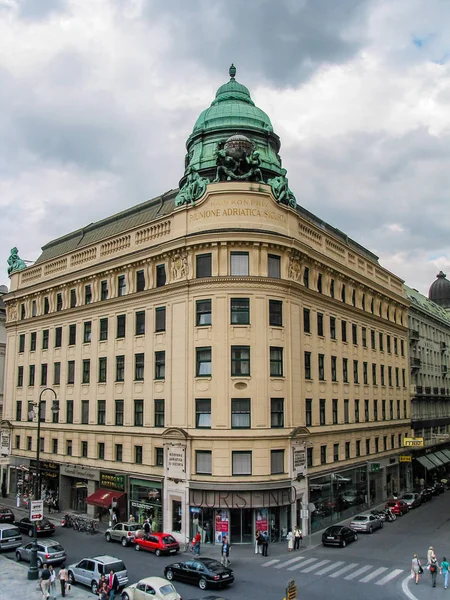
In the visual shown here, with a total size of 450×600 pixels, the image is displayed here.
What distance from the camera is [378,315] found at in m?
61.2

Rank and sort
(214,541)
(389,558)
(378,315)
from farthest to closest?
1. (378,315)
2. (214,541)
3. (389,558)

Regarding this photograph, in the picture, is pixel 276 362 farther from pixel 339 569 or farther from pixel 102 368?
pixel 102 368

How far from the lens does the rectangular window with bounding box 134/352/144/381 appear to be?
45.9 m

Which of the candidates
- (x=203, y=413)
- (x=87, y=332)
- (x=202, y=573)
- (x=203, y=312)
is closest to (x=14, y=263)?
(x=87, y=332)

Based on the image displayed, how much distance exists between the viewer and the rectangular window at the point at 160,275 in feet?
149

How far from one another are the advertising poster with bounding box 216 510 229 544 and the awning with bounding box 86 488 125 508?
32.5ft

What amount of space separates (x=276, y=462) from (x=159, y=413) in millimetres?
9655

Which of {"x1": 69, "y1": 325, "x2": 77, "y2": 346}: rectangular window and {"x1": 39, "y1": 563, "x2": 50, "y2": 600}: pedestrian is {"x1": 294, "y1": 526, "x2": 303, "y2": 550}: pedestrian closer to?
{"x1": 39, "y1": 563, "x2": 50, "y2": 600}: pedestrian

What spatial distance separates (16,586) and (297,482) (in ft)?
64.6

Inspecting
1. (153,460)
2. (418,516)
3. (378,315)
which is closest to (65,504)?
(153,460)

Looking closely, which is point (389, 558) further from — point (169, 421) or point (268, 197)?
point (268, 197)

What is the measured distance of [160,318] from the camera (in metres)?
45.0

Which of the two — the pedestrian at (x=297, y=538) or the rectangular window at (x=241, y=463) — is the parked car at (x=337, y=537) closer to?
the pedestrian at (x=297, y=538)

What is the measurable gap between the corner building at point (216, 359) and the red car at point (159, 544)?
9.93ft
